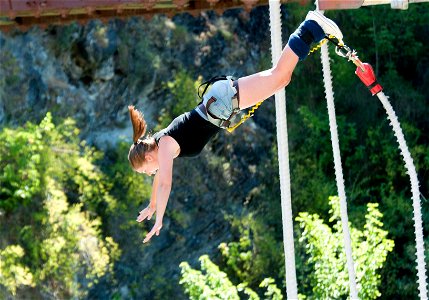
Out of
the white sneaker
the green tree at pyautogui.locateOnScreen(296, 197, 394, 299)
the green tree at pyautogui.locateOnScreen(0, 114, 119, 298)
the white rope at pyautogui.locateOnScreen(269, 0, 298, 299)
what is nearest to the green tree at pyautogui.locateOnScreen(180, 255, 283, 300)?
the green tree at pyautogui.locateOnScreen(296, 197, 394, 299)

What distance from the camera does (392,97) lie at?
16906mm

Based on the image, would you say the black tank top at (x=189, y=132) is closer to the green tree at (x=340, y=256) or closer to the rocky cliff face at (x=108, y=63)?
the green tree at (x=340, y=256)

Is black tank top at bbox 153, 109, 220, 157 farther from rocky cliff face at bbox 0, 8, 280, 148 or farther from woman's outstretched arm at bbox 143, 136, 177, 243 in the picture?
rocky cliff face at bbox 0, 8, 280, 148

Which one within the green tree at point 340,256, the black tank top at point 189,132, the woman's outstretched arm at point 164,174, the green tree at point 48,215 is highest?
the green tree at point 48,215

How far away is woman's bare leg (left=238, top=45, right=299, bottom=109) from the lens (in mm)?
6012

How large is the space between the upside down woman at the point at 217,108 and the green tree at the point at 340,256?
Answer: 706 cm

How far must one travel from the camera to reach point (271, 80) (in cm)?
601

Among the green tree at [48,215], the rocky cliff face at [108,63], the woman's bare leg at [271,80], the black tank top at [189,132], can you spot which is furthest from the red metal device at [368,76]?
the rocky cliff face at [108,63]

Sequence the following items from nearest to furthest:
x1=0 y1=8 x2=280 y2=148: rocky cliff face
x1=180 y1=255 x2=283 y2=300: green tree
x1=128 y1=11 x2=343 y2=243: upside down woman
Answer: x1=128 y1=11 x2=343 y2=243: upside down woman < x1=180 y1=255 x2=283 y2=300: green tree < x1=0 y1=8 x2=280 y2=148: rocky cliff face

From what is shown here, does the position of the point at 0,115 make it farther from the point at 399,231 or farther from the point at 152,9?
the point at 399,231

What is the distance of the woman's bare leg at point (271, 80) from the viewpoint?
6.01m

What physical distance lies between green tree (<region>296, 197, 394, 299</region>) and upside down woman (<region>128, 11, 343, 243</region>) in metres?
7.06

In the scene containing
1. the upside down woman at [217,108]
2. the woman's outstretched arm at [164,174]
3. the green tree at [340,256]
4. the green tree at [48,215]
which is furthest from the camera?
the green tree at [48,215]

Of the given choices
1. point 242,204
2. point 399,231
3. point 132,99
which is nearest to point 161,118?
point 132,99
